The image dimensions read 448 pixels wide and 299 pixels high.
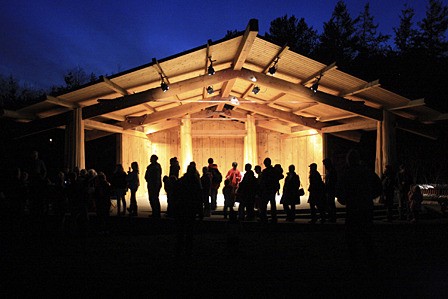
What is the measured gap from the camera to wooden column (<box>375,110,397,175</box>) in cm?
1237

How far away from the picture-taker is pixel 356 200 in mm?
4996

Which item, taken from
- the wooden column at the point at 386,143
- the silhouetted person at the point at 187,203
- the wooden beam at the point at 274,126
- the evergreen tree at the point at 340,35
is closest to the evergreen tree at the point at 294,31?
the evergreen tree at the point at 340,35

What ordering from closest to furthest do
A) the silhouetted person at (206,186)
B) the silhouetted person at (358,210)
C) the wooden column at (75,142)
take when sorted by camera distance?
the silhouetted person at (358,210), the silhouetted person at (206,186), the wooden column at (75,142)

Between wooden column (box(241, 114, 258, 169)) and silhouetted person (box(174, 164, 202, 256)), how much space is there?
34.8ft

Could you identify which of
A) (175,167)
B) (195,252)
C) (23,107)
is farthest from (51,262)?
(23,107)

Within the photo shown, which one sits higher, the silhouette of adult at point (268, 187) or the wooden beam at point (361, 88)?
the wooden beam at point (361, 88)

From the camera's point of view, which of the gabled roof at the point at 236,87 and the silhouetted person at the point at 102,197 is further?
the gabled roof at the point at 236,87

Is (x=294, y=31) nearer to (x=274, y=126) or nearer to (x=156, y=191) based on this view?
(x=274, y=126)

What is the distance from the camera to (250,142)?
55.4 feet

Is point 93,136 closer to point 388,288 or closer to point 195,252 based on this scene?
point 195,252

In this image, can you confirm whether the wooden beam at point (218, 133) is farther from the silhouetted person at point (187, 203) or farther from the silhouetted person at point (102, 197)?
the silhouetted person at point (187, 203)

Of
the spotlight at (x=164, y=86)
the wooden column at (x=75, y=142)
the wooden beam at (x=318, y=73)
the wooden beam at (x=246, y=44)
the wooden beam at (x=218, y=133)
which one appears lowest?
the wooden column at (x=75, y=142)

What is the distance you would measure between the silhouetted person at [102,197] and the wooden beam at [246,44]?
4.13 meters

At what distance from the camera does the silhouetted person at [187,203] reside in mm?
5957
